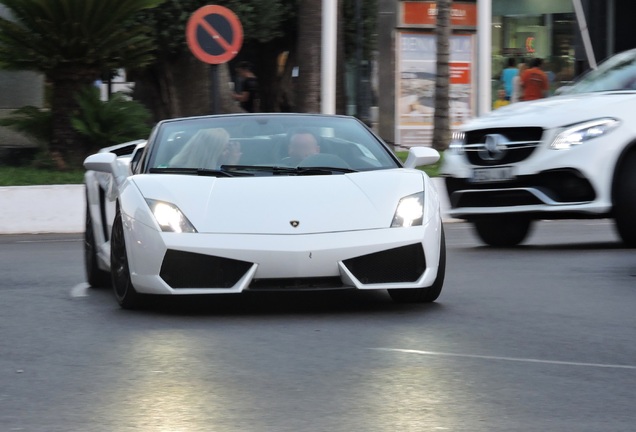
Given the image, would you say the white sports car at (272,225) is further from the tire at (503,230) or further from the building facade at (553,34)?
the building facade at (553,34)

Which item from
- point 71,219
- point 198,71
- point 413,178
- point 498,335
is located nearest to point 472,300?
point 413,178

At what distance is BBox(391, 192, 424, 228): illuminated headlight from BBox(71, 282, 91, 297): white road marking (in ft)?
8.04

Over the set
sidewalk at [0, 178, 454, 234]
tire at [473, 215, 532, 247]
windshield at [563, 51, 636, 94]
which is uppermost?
windshield at [563, 51, 636, 94]

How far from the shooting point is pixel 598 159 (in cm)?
1202

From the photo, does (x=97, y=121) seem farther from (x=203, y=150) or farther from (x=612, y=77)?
(x=203, y=150)

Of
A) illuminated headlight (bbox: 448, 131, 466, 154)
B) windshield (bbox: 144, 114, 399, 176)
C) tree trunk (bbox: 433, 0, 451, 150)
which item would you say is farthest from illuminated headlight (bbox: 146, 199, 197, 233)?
tree trunk (bbox: 433, 0, 451, 150)

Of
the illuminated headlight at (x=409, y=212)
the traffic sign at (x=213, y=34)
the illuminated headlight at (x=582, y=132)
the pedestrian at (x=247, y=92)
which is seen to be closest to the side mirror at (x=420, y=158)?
the illuminated headlight at (x=409, y=212)

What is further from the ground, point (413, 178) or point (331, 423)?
point (413, 178)

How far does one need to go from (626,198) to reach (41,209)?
8096mm

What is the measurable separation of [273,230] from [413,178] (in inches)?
39.7

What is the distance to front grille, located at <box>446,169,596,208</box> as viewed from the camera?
12094 millimetres

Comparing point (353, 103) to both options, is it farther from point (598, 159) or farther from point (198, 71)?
point (598, 159)

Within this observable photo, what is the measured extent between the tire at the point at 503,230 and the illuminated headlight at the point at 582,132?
1226 mm

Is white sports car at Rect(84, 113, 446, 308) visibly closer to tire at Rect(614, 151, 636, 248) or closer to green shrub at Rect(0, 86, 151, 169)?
tire at Rect(614, 151, 636, 248)
